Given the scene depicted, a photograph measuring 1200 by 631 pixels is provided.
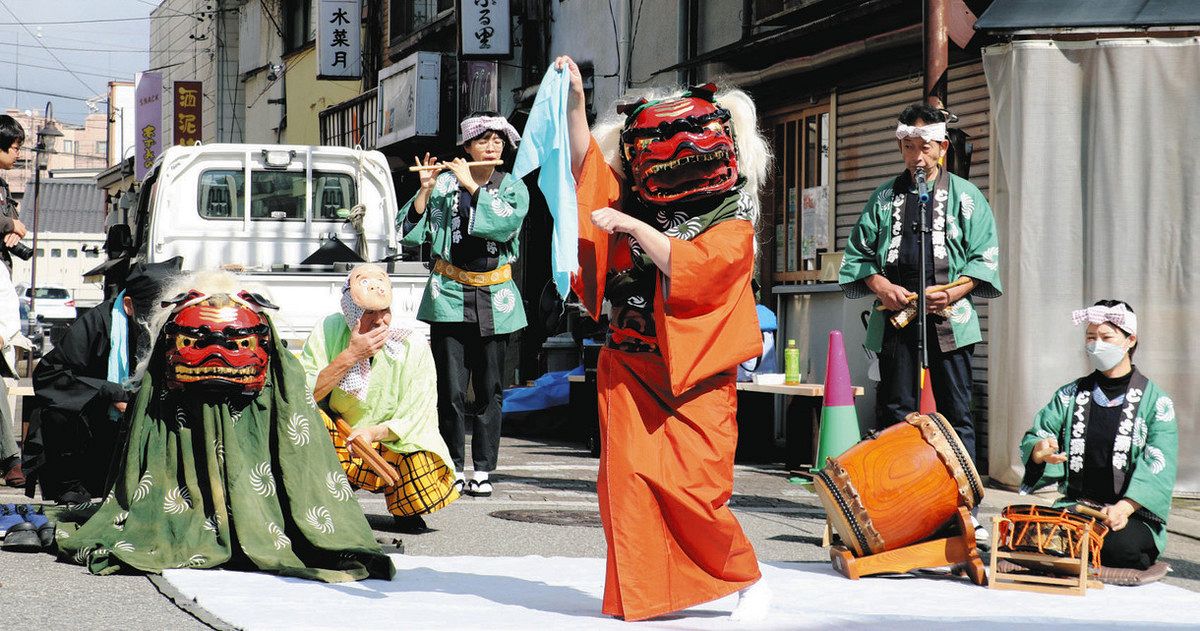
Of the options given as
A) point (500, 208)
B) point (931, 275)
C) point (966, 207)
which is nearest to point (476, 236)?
point (500, 208)

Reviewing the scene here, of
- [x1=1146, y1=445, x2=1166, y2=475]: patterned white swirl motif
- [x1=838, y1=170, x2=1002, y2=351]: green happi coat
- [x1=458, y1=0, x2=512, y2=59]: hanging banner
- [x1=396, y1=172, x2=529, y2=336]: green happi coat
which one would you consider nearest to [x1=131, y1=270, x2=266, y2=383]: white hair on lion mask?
[x1=396, y1=172, x2=529, y2=336]: green happi coat

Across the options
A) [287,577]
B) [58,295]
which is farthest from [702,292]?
[58,295]

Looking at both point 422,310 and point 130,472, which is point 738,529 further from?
point 422,310

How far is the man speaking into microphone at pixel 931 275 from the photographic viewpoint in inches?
260

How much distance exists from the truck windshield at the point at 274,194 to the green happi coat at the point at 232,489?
789 centimetres

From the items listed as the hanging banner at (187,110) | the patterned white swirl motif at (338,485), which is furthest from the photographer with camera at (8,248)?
the hanging banner at (187,110)

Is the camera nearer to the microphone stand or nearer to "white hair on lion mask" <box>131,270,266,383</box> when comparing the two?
"white hair on lion mask" <box>131,270,266,383</box>

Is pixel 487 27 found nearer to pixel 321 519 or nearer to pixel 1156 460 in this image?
pixel 321 519

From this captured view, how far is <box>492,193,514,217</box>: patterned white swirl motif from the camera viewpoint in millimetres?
7859

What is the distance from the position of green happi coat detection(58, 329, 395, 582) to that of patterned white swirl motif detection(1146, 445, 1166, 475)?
2989mm

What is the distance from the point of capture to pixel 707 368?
15.0 feet

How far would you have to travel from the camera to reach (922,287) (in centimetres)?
641

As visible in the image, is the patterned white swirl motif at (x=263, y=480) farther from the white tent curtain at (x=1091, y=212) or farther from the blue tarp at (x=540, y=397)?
the blue tarp at (x=540, y=397)

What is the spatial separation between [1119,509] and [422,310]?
3.83 meters
